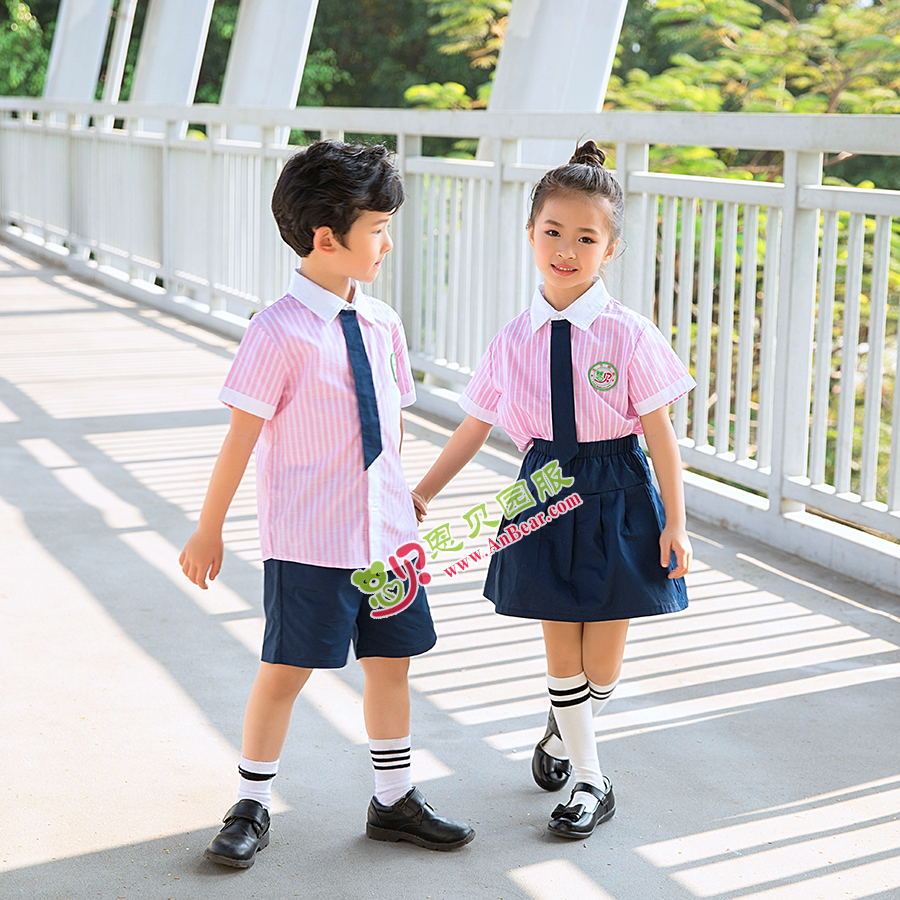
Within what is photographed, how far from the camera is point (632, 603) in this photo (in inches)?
85.2

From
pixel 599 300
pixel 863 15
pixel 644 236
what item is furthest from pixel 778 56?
pixel 599 300

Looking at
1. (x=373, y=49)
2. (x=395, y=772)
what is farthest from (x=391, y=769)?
(x=373, y=49)

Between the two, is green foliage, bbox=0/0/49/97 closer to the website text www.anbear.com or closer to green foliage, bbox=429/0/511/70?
green foliage, bbox=429/0/511/70

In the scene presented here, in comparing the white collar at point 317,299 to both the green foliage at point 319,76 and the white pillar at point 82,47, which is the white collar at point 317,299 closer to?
the white pillar at point 82,47

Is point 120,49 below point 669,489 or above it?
above

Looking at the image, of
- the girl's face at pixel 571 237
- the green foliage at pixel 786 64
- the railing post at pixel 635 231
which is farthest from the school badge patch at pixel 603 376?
the green foliage at pixel 786 64

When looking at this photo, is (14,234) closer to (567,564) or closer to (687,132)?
(687,132)

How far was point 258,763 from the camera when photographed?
2176 millimetres

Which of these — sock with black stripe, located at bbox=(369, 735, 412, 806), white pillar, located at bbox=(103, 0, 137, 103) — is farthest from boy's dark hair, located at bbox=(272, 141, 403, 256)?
white pillar, located at bbox=(103, 0, 137, 103)

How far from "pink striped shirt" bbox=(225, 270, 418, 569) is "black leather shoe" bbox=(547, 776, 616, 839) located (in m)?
0.56

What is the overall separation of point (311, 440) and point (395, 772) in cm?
60

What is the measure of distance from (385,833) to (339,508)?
1.93ft

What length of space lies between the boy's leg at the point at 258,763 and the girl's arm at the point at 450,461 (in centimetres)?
37

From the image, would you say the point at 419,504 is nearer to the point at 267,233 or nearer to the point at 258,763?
the point at 258,763
